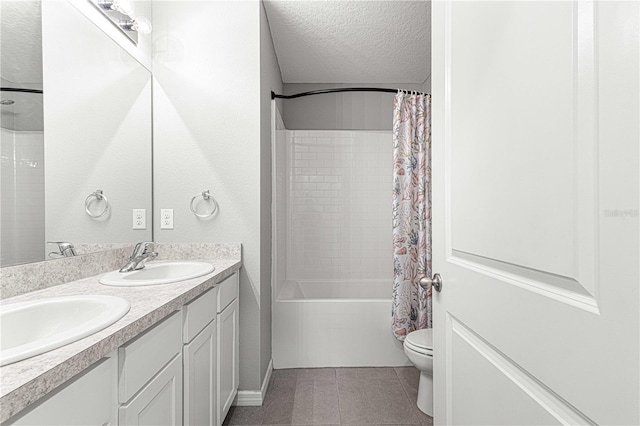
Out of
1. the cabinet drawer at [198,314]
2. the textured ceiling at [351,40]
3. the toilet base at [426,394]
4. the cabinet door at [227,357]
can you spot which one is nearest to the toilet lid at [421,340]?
the toilet base at [426,394]

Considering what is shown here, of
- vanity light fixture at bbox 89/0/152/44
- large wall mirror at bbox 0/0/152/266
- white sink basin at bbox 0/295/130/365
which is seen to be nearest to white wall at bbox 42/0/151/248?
→ large wall mirror at bbox 0/0/152/266

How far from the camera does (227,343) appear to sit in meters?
1.86

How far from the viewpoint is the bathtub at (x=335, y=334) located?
260 cm

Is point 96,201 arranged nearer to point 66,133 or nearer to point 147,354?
point 66,133

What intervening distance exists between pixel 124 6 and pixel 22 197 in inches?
43.6

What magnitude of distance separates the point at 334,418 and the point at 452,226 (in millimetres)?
1405

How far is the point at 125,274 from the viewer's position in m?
1.62

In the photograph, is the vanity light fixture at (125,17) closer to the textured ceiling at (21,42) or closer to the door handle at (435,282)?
the textured ceiling at (21,42)

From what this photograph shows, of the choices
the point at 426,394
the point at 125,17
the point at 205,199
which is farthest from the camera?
the point at 205,199

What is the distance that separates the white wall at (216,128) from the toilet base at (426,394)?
940 millimetres

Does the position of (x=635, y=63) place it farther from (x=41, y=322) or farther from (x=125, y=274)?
(x=125, y=274)

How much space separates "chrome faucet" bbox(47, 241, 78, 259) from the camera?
141 centimetres

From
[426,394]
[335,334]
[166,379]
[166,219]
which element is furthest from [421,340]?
[166,219]

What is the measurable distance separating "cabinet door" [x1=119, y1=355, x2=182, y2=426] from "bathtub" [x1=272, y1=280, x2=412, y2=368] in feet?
4.44
